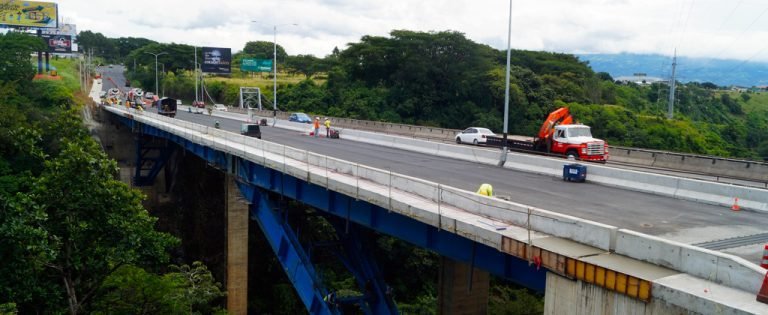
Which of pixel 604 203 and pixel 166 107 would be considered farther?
pixel 166 107

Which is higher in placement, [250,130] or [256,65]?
[256,65]

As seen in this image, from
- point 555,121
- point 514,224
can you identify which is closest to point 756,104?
point 555,121

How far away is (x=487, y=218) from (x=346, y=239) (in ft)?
24.1

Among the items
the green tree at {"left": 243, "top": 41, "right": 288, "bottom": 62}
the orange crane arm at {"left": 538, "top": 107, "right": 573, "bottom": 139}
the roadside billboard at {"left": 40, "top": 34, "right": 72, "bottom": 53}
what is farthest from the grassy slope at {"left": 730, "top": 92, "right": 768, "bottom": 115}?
the roadside billboard at {"left": 40, "top": 34, "right": 72, "bottom": 53}

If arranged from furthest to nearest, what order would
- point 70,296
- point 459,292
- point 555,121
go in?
point 555,121, point 459,292, point 70,296

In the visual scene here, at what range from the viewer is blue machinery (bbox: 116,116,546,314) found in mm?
11555

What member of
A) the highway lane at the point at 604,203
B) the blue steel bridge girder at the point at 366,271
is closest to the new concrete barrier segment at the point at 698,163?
the highway lane at the point at 604,203

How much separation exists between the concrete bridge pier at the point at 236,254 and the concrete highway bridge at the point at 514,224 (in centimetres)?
5

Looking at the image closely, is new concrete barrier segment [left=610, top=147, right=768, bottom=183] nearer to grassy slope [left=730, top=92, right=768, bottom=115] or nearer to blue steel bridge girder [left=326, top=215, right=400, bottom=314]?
blue steel bridge girder [left=326, top=215, right=400, bottom=314]

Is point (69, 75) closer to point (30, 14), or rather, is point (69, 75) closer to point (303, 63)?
point (30, 14)

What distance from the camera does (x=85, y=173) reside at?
58.7 ft

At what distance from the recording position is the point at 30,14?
9756 centimetres

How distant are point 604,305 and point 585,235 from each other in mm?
1591

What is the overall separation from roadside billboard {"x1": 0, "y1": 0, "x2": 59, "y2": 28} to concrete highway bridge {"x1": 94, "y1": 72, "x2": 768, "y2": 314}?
85696 millimetres
